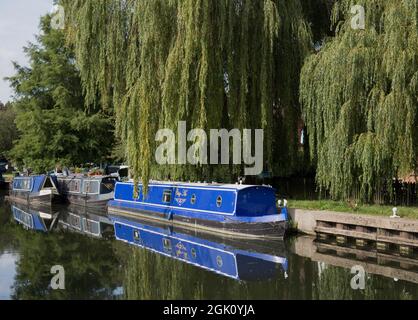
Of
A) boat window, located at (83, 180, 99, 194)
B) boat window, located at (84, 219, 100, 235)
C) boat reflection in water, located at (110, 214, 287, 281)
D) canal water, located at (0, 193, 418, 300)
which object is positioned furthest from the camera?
boat window, located at (83, 180, 99, 194)

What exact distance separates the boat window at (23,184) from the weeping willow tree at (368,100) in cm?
1877

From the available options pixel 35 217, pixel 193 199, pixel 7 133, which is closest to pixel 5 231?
pixel 35 217

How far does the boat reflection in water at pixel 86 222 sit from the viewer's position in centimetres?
1834

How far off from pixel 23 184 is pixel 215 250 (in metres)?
19.2

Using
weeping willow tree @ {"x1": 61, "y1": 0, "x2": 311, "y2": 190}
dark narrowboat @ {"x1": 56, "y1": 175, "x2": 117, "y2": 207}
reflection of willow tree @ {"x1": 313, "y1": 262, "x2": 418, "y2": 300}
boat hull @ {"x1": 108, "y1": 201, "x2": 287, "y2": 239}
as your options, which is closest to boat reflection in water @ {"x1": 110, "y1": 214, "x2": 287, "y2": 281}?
boat hull @ {"x1": 108, "y1": 201, "x2": 287, "y2": 239}

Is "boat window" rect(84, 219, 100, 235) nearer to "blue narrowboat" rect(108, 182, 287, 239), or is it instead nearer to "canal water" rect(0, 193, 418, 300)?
"canal water" rect(0, 193, 418, 300)

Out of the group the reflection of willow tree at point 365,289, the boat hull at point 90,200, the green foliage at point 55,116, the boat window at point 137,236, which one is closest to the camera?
the reflection of willow tree at point 365,289

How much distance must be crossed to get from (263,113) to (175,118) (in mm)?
2828

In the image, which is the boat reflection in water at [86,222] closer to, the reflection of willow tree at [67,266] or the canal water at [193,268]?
the canal water at [193,268]

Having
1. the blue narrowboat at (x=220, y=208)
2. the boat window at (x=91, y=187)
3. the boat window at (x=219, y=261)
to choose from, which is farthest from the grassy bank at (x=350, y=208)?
the boat window at (x=91, y=187)

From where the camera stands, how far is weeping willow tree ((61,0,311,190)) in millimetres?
16141

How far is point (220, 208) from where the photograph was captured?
52.9 ft

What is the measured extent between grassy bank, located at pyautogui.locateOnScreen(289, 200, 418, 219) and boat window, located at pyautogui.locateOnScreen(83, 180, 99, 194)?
451 inches

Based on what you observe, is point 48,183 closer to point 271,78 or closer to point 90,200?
point 90,200
